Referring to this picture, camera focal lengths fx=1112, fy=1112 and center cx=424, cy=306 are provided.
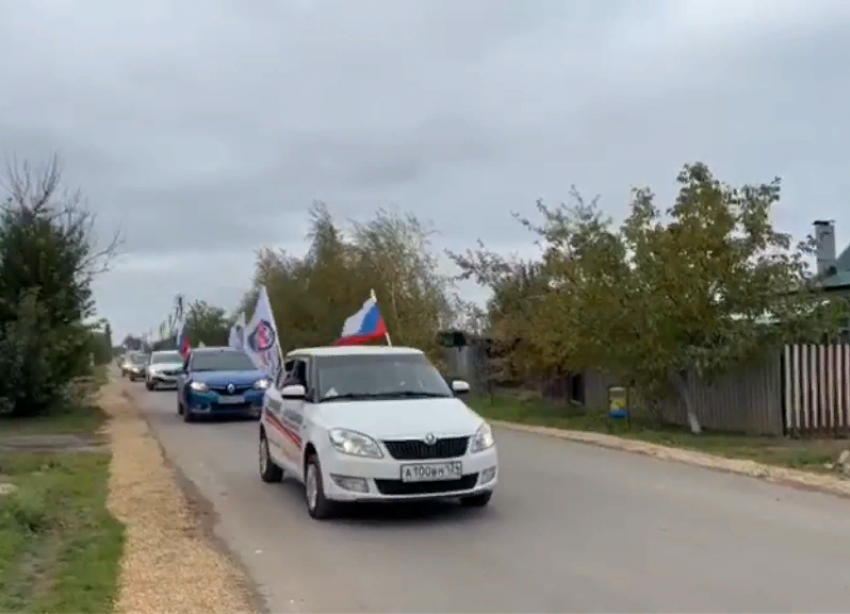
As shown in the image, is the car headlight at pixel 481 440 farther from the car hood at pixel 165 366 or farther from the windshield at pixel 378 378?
the car hood at pixel 165 366

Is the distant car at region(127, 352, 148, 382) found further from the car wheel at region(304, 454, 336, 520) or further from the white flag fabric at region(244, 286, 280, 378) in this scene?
the car wheel at region(304, 454, 336, 520)

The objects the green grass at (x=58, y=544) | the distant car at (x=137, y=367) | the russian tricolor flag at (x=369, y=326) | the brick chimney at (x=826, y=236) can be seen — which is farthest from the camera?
the distant car at (x=137, y=367)

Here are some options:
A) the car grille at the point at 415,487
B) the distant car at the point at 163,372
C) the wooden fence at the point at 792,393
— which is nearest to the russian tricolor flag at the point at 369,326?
the wooden fence at the point at 792,393

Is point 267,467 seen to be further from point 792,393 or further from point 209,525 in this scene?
point 792,393

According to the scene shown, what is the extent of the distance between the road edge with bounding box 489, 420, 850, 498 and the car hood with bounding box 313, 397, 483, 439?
14.8 ft

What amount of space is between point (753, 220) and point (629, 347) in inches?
122

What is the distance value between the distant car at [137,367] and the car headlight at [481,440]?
52.2 m

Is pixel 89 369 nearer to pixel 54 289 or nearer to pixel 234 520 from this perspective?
pixel 54 289

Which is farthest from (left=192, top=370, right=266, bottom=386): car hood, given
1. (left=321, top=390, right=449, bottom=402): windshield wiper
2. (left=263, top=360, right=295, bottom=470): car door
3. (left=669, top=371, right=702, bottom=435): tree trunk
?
(left=321, top=390, right=449, bottom=402): windshield wiper

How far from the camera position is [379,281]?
38.5 meters

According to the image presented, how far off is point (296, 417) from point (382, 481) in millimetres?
1941

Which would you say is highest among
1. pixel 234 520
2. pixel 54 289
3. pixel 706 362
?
pixel 54 289

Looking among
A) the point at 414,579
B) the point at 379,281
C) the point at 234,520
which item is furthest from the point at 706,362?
the point at 379,281

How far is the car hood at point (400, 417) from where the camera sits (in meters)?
10.1
